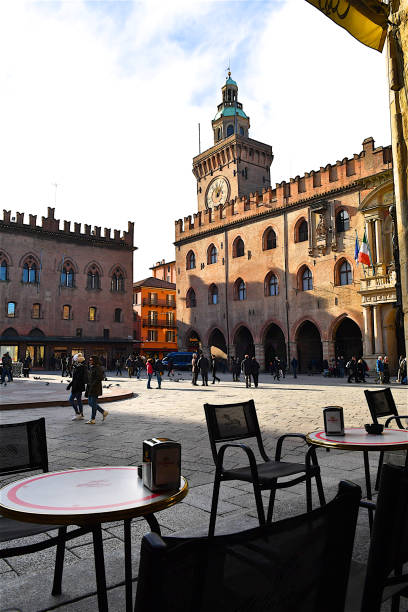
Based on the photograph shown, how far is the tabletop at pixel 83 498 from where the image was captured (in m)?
1.89

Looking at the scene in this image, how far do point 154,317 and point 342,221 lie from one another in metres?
28.1

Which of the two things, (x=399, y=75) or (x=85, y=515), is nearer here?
(x=85, y=515)

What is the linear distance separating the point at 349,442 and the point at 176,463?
1.55m

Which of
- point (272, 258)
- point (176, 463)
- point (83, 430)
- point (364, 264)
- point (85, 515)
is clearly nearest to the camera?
point (85, 515)

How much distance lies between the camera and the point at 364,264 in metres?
24.7

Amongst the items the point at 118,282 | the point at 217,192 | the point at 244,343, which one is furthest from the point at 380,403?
the point at 217,192

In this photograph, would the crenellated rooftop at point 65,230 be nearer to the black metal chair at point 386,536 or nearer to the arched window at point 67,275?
the arched window at point 67,275

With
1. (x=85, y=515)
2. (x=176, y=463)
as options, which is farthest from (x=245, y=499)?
(x=85, y=515)

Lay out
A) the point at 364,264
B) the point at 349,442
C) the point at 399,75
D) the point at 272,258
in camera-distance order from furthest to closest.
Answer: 1. the point at 272,258
2. the point at 364,264
3. the point at 399,75
4. the point at 349,442

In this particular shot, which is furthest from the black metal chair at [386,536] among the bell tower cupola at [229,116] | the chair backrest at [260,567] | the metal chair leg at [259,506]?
the bell tower cupola at [229,116]

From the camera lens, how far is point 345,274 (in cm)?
2667

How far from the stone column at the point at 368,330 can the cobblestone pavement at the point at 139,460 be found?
39.8 feet

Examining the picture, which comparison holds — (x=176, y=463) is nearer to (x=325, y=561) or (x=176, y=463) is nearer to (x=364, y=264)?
(x=325, y=561)

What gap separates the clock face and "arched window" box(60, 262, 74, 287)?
1374 centimetres
